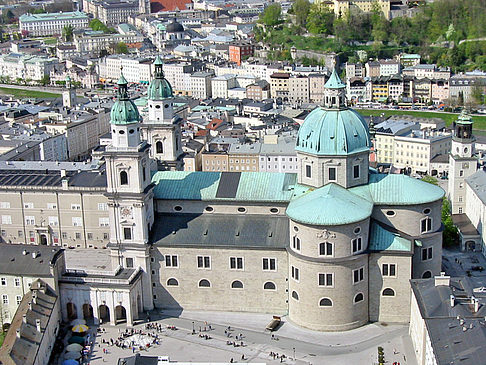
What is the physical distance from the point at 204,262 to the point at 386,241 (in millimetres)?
16987

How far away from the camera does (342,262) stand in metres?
66.6

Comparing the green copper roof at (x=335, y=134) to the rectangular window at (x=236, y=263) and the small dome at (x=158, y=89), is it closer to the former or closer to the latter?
the rectangular window at (x=236, y=263)

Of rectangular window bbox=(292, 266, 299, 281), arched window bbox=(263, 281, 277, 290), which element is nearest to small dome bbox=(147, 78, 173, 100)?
arched window bbox=(263, 281, 277, 290)

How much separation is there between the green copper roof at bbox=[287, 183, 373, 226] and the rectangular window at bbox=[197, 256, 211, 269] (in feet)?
30.7

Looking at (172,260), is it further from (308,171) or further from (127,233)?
(308,171)

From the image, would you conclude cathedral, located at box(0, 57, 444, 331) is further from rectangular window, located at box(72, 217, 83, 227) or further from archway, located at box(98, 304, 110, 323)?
rectangular window, located at box(72, 217, 83, 227)

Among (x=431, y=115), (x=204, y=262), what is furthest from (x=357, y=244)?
(x=431, y=115)

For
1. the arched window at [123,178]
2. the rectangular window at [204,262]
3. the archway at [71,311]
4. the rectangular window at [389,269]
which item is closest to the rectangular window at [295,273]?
the rectangular window at [389,269]

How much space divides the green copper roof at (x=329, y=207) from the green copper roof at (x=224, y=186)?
13.2 ft

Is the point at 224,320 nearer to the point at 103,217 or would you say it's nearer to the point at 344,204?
the point at 344,204

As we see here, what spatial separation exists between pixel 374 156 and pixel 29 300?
7131cm

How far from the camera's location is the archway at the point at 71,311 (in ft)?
234

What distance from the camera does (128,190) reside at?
70500 mm

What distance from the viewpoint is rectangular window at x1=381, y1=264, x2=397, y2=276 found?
225ft
